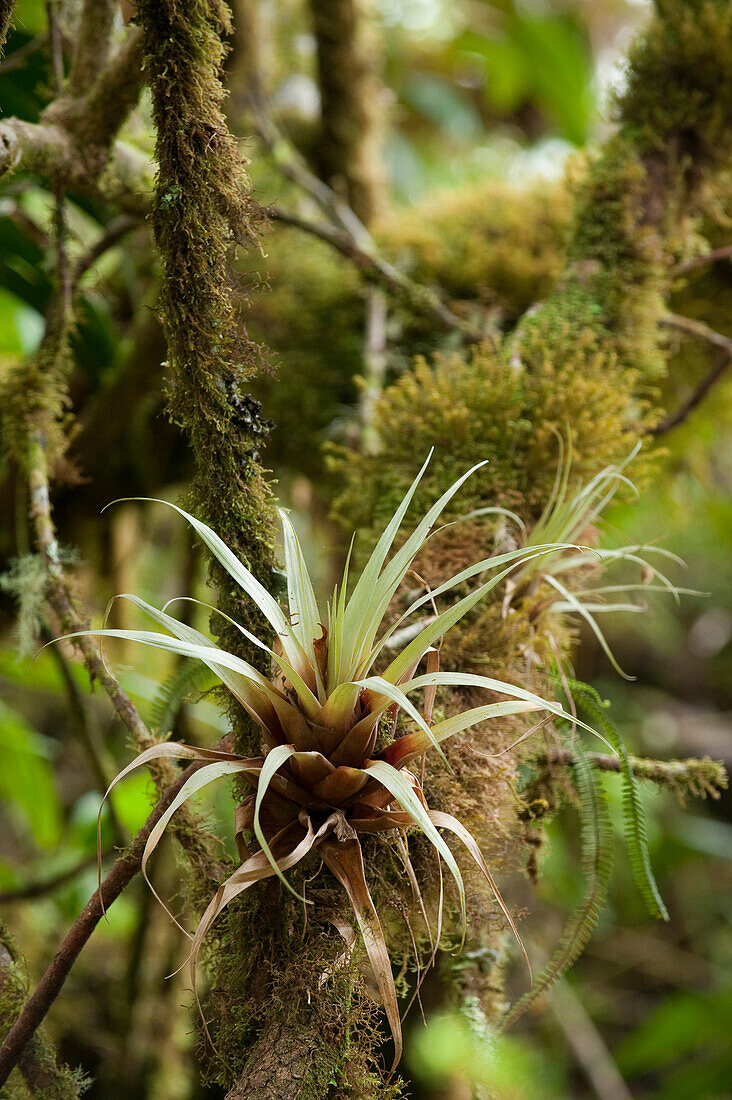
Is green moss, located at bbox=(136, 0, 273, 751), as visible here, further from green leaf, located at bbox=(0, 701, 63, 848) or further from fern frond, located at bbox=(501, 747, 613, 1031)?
green leaf, located at bbox=(0, 701, 63, 848)

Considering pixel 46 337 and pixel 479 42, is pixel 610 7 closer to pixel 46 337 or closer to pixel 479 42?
pixel 479 42

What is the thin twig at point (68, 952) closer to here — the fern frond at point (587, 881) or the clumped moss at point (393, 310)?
the fern frond at point (587, 881)

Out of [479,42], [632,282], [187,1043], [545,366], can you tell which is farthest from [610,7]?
[187,1043]

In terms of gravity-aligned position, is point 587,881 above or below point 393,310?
below

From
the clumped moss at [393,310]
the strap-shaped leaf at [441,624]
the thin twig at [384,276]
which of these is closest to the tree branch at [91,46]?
the thin twig at [384,276]

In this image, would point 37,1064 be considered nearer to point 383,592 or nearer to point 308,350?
point 383,592

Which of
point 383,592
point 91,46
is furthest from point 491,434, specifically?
point 91,46
